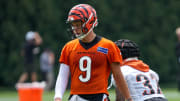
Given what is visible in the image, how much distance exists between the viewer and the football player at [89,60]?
5.10m

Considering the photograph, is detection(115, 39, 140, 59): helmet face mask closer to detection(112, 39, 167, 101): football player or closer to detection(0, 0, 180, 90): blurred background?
detection(112, 39, 167, 101): football player

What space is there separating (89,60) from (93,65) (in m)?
Result: 0.07

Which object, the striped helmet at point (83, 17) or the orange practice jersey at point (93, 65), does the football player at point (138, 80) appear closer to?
the orange practice jersey at point (93, 65)

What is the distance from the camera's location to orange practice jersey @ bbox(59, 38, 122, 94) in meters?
5.14

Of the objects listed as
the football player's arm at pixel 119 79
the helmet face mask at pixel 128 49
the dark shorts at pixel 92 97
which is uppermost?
the helmet face mask at pixel 128 49

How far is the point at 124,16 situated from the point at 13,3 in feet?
19.5

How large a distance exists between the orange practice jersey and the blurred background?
1863 centimetres

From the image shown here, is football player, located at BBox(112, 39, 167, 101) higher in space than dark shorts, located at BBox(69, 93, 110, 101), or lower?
higher

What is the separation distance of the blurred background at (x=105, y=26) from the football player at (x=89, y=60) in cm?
1859

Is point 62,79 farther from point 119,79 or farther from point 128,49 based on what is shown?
point 128,49

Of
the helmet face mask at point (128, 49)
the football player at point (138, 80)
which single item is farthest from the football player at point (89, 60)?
the helmet face mask at point (128, 49)

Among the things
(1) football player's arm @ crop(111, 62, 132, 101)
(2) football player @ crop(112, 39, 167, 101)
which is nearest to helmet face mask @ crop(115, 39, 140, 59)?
(2) football player @ crop(112, 39, 167, 101)

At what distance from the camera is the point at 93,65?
16.9 feet

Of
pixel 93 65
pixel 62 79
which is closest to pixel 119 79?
pixel 93 65
